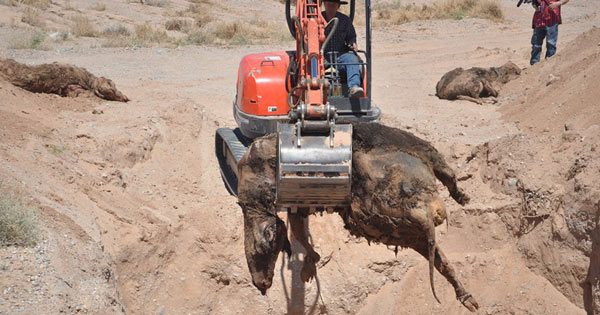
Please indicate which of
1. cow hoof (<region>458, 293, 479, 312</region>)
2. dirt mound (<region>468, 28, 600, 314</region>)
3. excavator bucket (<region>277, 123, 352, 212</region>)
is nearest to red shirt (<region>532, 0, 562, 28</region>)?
dirt mound (<region>468, 28, 600, 314</region>)

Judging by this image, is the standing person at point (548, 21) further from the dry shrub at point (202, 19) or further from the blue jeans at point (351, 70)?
the dry shrub at point (202, 19)

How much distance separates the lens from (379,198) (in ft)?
14.2

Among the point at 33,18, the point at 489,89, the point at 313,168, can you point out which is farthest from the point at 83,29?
the point at 313,168

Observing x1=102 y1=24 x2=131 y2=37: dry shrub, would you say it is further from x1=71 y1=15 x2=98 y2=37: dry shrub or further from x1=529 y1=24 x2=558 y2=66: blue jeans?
x1=529 y1=24 x2=558 y2=66: blue jeans

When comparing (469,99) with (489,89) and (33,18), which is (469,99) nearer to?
(489,89)

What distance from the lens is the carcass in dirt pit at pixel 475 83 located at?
39.6ft

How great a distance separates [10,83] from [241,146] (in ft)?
12.6

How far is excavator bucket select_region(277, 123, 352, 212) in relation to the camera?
4.10 metres

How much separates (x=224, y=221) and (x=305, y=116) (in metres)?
3.51

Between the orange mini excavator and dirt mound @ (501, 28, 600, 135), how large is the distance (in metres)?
3.28

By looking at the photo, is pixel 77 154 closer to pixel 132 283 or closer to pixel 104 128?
pixel 104 128

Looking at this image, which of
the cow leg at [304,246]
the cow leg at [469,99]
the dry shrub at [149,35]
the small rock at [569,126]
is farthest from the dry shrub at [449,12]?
the cow leg at [304,246]

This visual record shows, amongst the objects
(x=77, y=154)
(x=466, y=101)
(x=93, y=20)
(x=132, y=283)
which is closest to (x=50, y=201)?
(x=132, y=283)

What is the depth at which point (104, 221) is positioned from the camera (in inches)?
262
